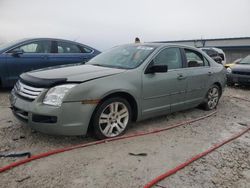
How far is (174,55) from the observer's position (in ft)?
16.3

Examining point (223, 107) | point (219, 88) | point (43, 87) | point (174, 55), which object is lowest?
point (223, 107)

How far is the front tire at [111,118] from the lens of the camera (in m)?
3.72

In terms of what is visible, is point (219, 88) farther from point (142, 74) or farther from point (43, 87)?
point (43, 87)

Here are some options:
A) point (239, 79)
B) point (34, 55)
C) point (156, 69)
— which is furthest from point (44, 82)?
point (239, 79)

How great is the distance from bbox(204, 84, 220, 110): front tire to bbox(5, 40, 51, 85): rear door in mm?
4257

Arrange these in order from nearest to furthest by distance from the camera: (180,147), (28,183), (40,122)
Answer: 1. (28,183)
2. (40,122)
3. (180,147)

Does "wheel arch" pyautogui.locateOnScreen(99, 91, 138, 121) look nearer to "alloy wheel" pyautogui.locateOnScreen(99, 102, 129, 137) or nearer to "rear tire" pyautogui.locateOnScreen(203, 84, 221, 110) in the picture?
"alloy wheel" pyautogui.locateOnScreen(99, 102, 129, 137)

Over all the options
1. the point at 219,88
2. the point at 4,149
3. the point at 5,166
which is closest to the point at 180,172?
the point at 5,166

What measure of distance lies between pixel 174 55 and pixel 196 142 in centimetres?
176

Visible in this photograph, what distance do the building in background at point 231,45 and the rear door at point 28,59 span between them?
18.3m

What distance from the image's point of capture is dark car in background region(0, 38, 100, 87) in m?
6.56

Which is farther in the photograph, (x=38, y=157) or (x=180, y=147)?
(x=180, y=147)

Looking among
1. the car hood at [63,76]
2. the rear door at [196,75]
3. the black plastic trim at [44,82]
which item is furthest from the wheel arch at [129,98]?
the rear door at [196,75]

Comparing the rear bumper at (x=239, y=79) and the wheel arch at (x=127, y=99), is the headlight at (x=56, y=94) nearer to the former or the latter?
the wheel arch at (x=127, y=99)
